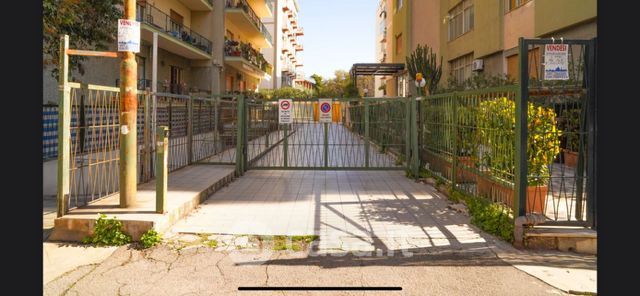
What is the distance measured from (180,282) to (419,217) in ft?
12.0

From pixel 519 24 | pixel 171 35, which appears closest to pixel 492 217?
pixel 519 24

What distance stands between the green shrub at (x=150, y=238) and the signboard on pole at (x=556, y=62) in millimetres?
4622

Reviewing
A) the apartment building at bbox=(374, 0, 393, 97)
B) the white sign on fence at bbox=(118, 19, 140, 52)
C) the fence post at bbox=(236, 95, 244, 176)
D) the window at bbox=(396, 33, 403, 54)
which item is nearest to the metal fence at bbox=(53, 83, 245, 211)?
the fence post at bbox=(236, 95, 244, 176)

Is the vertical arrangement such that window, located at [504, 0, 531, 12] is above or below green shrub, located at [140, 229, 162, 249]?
above

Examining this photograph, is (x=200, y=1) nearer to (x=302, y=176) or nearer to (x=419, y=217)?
(x=302, y=176)

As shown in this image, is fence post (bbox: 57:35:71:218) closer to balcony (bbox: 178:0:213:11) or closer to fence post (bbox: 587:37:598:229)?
fence post (bbox: 587:37:598:229)

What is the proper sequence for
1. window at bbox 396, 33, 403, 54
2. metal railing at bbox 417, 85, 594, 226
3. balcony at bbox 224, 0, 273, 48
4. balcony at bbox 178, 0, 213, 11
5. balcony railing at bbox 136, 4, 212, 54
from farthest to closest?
1. window at bbox 396, 33, 403, 54
2. balcony at bbox 224, 0, 273, 48
3. balcony at bbox 178, 0, 213, 11
4. balcony railing at bbox 136, 4, 212, 54
5. metal railing at bbox 417, 85, 594, 226

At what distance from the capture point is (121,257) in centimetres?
533

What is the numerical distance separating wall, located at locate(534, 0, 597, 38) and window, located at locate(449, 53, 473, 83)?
6.72 meters

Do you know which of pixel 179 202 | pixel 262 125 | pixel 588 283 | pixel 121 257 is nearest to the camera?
pixel 588 283

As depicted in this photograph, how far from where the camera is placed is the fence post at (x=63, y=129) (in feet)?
19.1

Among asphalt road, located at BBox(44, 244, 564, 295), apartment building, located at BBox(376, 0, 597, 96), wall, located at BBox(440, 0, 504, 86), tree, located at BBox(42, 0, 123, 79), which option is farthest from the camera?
wall, located at BBox(440, 0, 504, 86)

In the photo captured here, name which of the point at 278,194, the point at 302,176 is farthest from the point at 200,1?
the point at 278,194

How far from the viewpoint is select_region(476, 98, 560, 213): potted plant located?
6.47 metres
